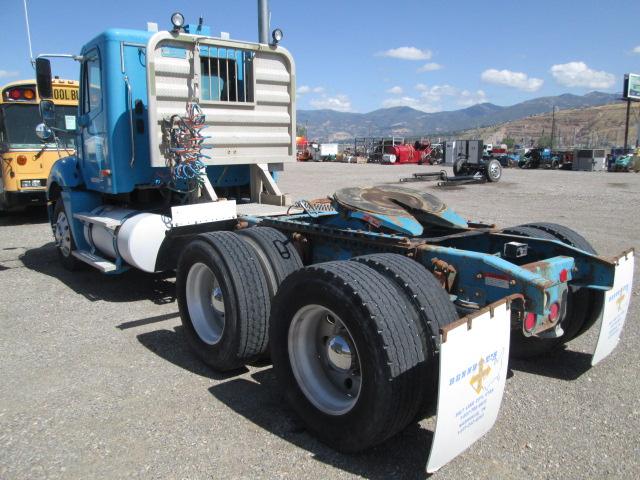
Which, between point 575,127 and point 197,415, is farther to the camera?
point 575,127

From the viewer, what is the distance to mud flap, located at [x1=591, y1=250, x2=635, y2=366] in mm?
3541

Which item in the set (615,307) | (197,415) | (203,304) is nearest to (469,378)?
(615,307)

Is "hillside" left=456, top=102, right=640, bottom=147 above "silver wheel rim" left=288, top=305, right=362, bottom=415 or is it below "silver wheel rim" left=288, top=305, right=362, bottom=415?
above

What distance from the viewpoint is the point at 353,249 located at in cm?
419

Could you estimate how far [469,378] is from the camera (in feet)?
8.61

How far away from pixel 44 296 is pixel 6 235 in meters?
5.19

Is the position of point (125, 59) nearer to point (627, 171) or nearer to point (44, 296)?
point (44, 296)

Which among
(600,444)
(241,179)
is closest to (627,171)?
(241,179)

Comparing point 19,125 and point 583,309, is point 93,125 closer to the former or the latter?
point 583,309

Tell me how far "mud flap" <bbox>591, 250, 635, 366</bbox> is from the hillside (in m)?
111

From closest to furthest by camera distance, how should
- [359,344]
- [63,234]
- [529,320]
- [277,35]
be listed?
[359,344] < [529,320] < [277,35] < [63,234]

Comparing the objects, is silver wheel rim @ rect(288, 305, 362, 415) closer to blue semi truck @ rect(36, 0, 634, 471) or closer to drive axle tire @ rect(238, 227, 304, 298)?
blue semi truck @ rect(36, 0, 634, 471)

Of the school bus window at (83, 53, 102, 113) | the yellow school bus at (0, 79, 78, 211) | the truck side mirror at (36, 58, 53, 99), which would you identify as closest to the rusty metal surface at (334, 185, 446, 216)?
the school bus window at (83, 53, 102, 113)

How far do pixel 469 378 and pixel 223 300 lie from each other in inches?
80.3
